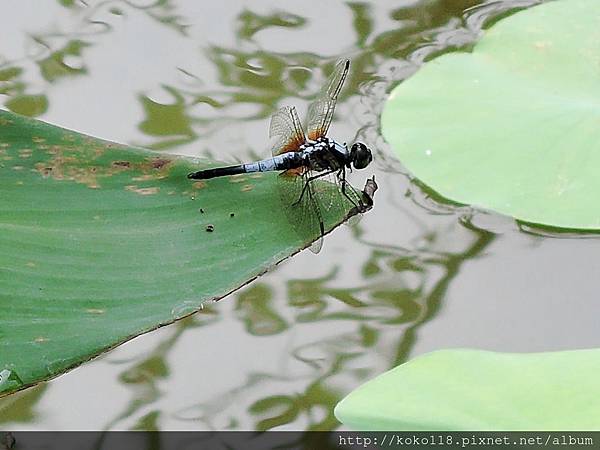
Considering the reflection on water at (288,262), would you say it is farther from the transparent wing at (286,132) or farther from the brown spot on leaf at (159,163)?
the brown spot on leaf at (159,163)

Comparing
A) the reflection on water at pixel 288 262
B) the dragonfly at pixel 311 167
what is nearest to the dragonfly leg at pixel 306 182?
the dragonfly at pixel 311 167

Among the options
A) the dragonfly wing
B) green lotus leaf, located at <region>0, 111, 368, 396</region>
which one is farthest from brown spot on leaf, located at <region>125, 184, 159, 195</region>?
the dragonfly wing

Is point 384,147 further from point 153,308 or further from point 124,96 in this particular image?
point 153,308

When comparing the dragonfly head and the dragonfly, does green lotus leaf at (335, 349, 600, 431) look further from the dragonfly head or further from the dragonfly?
the dragonfly head

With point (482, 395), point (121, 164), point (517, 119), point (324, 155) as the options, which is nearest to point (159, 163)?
point (121, 164)

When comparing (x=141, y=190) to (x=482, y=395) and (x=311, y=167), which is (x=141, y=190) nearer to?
(x=311, y=167)

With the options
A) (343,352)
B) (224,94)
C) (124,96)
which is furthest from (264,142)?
(343,352)
